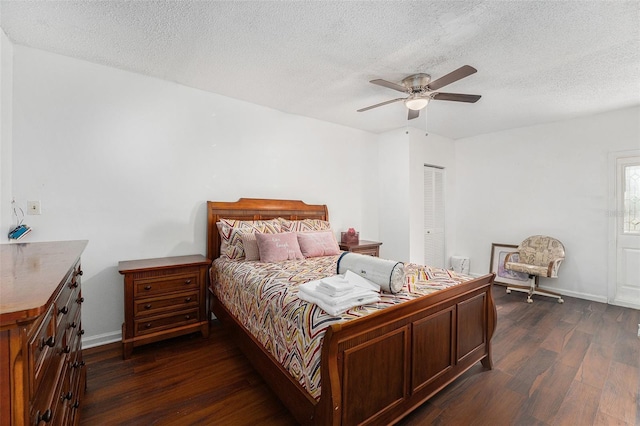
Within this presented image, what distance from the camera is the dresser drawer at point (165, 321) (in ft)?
8.27

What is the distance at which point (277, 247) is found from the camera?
2.91 m

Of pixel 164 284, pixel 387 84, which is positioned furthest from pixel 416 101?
pixel 164 284

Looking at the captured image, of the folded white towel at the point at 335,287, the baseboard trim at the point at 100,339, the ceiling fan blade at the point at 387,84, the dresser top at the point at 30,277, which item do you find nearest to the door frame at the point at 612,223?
the ceiling fan blade at the point at 387,84

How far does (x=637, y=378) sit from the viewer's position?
7.31 feet

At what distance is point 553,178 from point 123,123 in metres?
5.88

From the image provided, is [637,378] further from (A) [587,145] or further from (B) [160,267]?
(B) [160,267]

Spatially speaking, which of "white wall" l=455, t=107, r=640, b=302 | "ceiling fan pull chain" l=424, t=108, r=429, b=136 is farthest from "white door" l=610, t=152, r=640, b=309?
"ceiling fan pull chain" l=424, t=108, r=429, b=136

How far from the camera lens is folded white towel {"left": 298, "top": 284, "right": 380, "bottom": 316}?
1530mm

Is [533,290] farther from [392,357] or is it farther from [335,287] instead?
[335,287]

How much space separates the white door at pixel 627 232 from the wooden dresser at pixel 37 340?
5834mm

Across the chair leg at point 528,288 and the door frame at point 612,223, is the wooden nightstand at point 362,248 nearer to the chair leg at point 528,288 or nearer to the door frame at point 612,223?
the chair leg at point 528,288

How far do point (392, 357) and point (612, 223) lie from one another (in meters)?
4.41

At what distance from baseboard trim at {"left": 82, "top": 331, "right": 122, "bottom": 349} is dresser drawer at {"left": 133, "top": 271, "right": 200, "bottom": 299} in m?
0.68

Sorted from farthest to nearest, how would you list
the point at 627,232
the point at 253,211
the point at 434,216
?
the point at 434,216
the point at 627,232
the point at 253,211
